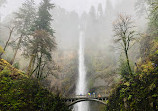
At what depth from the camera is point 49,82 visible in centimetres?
2294

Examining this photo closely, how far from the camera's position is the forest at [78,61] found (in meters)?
8.31

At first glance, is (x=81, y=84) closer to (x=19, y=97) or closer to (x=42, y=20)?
(x=42, y=20)

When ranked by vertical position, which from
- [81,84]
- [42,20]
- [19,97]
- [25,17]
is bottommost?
[19,97]

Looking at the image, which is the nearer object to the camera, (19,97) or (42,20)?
(19,97)

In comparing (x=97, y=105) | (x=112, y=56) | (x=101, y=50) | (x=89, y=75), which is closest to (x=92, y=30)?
(x=101, y=50)

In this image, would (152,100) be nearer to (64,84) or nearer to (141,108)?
(141,108)

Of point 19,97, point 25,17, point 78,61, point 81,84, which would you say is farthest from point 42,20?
point 78,61

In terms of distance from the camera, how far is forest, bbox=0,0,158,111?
8.31 m

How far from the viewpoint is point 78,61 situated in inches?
1550

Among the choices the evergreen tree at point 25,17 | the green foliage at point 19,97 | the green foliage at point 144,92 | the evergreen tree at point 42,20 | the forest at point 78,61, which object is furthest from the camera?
the evergreen tree at point 25,17

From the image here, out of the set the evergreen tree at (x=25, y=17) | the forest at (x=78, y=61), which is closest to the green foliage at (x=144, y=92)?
the forest at (x=78, y=61)

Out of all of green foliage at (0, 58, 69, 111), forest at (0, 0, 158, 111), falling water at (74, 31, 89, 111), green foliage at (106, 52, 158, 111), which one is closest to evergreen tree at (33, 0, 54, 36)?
forest at (0, 0, 158, 111)

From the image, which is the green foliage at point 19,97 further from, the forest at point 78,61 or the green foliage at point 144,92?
the green foliage at point 144,92

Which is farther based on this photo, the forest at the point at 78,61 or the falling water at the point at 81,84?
the falling water at the point at 81,84
